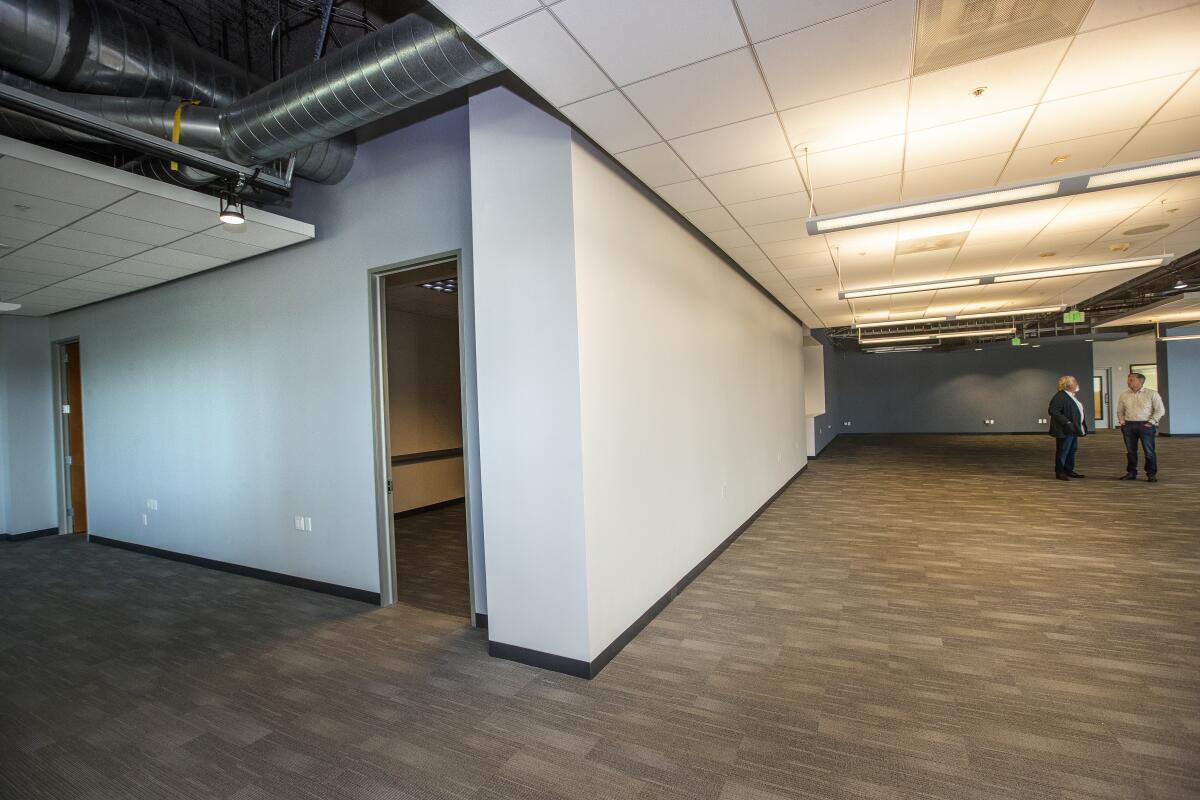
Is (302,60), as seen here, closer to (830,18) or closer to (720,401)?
(830,18)

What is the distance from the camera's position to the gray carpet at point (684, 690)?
1.90 m

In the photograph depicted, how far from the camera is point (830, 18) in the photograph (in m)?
1.83

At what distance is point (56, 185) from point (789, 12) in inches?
149

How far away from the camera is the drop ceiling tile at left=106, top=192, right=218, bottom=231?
10.4 feet

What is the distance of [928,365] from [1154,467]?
369 inches

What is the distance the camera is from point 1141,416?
23.2 ft

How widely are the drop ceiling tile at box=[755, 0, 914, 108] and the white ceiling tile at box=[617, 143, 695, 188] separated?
67 centimetres

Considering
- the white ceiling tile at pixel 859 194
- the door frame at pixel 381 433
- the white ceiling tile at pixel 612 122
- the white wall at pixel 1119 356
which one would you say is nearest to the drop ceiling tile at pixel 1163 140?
the white ceiling tile at pixel 859 194

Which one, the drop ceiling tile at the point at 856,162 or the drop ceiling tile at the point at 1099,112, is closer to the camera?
the drop ceiling tile at the point at 1099,112

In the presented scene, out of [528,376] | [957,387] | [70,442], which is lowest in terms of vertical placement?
[70,442]

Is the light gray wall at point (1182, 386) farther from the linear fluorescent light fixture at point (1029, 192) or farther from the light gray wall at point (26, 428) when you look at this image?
the light gray wall at point (26, 428)

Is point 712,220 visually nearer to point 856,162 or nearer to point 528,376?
point 856,162

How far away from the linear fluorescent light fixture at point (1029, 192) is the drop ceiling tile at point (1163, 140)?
1.25 feet

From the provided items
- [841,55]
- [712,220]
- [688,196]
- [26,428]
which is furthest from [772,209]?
[26,428]
